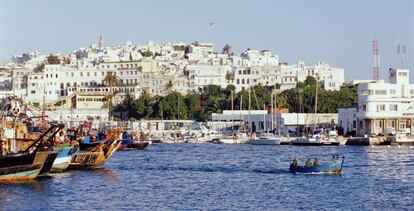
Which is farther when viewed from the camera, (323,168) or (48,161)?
(323,168)

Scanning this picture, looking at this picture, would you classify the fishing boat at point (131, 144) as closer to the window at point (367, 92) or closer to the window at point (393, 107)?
the window at point (367, 92)

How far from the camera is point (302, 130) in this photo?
4739 inches

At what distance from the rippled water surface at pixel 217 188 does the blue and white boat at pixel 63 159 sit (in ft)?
1.98

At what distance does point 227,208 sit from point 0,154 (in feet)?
44.2

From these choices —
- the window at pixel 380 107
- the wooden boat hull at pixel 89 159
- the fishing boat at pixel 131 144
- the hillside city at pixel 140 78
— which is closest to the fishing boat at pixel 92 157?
the wooden boat hull at pixel 89 159

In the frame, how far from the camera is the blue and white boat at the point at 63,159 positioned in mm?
51844

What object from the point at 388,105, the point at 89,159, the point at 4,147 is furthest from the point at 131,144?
the point at 4,147

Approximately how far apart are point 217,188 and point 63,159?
11277mm

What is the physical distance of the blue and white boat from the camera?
5184cm

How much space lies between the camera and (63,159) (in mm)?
52531

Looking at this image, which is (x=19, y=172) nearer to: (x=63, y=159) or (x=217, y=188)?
(x=63, y=159)

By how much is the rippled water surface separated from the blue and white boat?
23.7 inches

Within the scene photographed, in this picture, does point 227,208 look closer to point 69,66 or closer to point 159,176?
point 159,176

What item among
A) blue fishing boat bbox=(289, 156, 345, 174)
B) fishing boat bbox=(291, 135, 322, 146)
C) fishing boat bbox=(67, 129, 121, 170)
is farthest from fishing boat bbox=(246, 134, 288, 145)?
blue fishing boat bbox=(289, 156, 345, 174)
